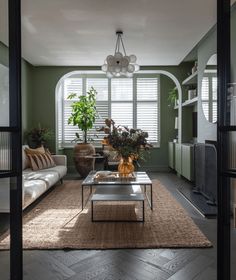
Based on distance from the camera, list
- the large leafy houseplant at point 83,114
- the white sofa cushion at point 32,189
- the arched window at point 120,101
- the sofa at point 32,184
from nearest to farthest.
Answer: the sofa at point 32,184, the white sofa cushion at point 32,189, the large leafy houseplant at point 83,114, the arched window at point 120,101

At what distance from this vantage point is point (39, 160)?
17.1ft

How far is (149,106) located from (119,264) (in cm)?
578

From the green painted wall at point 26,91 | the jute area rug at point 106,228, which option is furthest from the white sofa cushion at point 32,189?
the green painted wall at point 26,91

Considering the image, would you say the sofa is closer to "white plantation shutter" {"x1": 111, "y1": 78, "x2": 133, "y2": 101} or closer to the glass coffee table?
the glass coffee table

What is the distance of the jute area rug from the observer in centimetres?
267

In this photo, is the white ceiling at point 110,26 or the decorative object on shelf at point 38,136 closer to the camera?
the white ceiling at point 110,26

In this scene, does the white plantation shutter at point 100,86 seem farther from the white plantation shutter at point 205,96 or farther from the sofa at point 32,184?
the white plantation shutter at point 205,96

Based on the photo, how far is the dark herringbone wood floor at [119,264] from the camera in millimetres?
2107

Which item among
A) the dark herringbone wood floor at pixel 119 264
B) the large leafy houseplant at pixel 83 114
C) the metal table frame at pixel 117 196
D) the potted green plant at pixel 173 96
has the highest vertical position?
the potted green plant at pixel 173 96

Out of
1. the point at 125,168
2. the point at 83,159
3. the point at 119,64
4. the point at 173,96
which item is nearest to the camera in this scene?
the point at 125,168

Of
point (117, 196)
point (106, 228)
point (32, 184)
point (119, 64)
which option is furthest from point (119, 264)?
point (119, 64)

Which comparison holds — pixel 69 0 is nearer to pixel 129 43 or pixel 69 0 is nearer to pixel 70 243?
pixel 129 43

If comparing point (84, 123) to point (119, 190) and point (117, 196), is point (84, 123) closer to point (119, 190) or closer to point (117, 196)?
point (119, 190)

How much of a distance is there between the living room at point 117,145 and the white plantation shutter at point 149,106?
28mm
